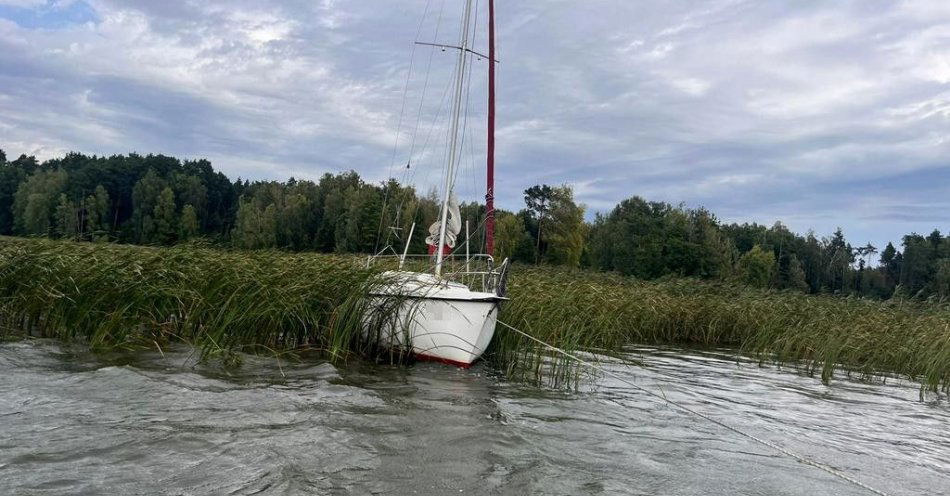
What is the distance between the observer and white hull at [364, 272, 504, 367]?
9.77m

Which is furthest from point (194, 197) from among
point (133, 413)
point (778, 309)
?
point (133, 413)

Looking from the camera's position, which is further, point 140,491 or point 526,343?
point 526,343

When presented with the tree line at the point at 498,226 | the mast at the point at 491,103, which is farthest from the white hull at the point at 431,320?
the tree line at the point at 498,226

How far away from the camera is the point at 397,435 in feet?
19.1

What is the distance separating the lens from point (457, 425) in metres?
6.44

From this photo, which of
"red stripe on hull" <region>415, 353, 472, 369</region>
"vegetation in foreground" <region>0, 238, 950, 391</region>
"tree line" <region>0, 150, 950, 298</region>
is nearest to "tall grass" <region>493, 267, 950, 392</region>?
"vegetation in foreground" <region>0, 238, 950, 391</region>

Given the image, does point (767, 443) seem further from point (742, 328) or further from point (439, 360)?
point (742, 328)

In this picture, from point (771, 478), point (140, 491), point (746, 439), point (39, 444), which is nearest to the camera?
point (140, 491)

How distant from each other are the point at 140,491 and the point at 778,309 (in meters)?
19.7

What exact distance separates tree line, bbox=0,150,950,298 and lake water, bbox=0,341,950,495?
36.2 m

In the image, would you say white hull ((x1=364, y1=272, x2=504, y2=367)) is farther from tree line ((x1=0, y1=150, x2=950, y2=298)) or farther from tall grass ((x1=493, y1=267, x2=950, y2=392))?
tree line ((x1=0, y1=150, x2=950, y2=298))

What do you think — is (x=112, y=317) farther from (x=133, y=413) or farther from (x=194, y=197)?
(x=194, y=197)

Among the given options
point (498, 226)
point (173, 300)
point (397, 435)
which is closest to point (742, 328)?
point (397, 435)

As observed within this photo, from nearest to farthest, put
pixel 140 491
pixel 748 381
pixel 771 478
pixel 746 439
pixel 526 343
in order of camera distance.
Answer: pixel 140 491 → pixel 771 478 → pixel 746 439 → pixel 526 343 → pixel 748 381
